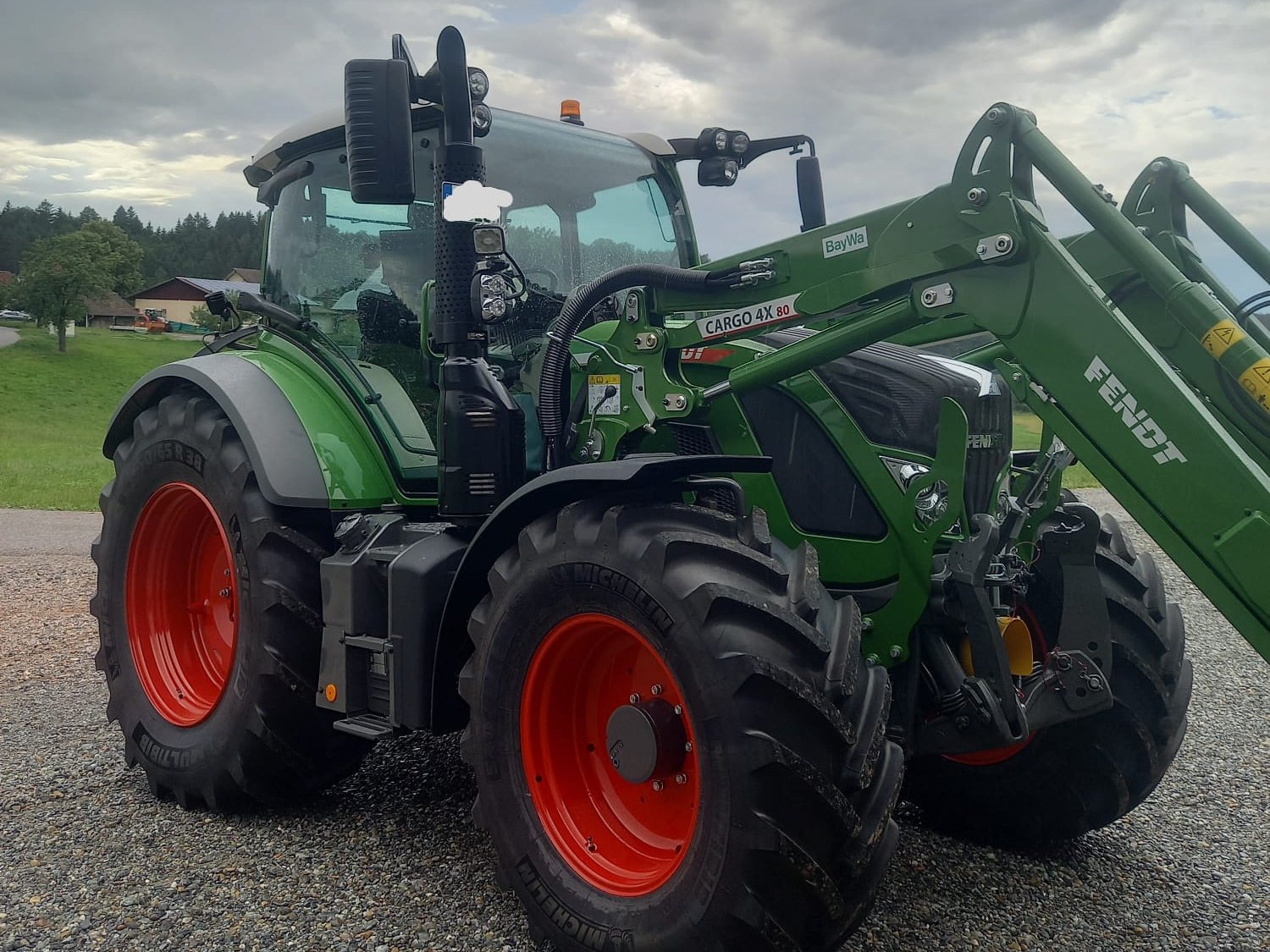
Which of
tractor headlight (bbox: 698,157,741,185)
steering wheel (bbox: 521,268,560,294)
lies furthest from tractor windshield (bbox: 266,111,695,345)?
tractor headlight (bbox: 698,157,741,185)

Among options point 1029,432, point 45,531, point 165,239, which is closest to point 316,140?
point 1029,432

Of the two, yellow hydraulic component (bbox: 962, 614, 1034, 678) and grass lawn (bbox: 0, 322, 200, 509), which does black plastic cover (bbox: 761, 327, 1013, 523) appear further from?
grass lawn (bbox: 0, 322, 200, 509)

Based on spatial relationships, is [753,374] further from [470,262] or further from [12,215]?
[12,215]

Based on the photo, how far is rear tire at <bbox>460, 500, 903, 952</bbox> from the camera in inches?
105

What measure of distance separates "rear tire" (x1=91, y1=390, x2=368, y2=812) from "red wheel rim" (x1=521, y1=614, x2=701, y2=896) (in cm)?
122

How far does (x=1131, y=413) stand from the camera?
279cm

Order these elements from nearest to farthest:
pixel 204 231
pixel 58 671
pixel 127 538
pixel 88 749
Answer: pixel 127 538, pixel 88 749, pixel 58 671, pixel 204 231

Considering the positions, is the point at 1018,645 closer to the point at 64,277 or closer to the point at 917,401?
the point at 917,401

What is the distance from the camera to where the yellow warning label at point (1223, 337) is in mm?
2787

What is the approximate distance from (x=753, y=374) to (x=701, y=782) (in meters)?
1.28

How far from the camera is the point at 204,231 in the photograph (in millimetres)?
101938

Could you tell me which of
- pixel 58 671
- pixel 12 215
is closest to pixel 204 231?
pixel 12 215

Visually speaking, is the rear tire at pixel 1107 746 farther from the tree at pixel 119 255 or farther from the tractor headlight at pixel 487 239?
the tree at pixel 119 255

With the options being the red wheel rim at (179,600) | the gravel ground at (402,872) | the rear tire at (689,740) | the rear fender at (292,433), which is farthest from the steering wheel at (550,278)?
the gravel ground at (402,872)
